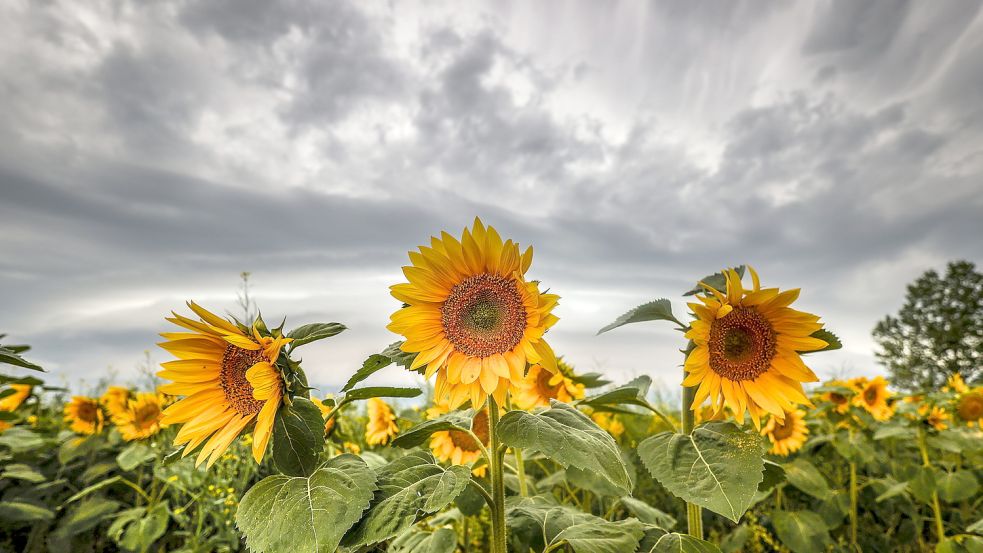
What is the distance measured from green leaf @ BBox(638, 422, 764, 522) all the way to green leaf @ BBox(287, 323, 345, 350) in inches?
35.9

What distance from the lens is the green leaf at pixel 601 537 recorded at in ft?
5.04

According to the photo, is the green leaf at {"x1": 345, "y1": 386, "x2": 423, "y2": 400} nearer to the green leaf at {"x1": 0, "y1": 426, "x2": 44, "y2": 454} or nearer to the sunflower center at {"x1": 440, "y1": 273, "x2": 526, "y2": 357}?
the sunflower center at {"x1": 440, "y1": 273, "x2": 526, "y2": 357}

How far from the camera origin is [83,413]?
4.47 metres

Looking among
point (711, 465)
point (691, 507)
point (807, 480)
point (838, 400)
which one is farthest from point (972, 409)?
point (711, 465)

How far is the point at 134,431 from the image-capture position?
4.03m

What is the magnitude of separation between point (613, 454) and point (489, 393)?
38 centimetres

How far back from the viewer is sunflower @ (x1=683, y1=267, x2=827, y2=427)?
6.05ft

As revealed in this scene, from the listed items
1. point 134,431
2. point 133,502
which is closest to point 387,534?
point 134,431

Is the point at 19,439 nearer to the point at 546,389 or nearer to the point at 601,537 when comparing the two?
the point at 546,389

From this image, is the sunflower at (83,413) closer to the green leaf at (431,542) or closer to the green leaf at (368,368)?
the green leaf at (431,542)

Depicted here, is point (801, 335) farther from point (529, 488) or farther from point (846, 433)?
point (846, 433)

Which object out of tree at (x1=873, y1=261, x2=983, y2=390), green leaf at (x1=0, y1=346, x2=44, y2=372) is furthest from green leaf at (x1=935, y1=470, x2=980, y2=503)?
tree at (x1=873, y1=261, x2=983, y2=390)

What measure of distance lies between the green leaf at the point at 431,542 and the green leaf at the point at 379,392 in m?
0.45

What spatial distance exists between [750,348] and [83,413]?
182 inches
